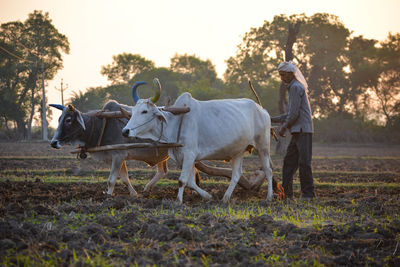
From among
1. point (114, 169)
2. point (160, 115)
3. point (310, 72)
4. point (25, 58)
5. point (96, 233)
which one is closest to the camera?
point (96, 233)

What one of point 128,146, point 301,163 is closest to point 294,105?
→ point 301,163

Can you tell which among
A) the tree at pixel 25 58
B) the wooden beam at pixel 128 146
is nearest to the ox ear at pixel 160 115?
the wooden beam at pixel 128 146

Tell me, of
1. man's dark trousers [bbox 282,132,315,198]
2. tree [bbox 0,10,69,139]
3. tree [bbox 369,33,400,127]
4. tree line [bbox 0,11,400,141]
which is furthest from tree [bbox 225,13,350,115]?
man's dark trousers [bbox 282,132,315,198]

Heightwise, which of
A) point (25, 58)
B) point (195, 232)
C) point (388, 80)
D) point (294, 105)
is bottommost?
point (195, 232)

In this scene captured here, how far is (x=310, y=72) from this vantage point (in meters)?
34.4

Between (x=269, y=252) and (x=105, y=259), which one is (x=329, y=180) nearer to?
(x=269, y=252)

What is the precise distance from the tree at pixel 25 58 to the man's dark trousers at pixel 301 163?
121 ft

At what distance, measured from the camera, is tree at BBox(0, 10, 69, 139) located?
3997 cm

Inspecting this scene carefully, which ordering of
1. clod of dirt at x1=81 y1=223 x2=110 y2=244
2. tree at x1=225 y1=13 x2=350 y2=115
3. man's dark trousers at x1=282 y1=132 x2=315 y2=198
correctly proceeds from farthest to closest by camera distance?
tree at x1=225 y1=13 x2=350 y2=115 → man's dark trousers at x1=282 y1=132 x2=315 y2=198 → clod of dirt at x1=81 y1=223 x2=110 y2=244

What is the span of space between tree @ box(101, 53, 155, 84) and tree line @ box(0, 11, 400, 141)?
22.7 ft

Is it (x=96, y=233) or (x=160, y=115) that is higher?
(x=160, y=115)

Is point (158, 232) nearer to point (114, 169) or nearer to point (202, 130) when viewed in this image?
point (202, 130)

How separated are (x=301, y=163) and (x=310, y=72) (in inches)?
1124

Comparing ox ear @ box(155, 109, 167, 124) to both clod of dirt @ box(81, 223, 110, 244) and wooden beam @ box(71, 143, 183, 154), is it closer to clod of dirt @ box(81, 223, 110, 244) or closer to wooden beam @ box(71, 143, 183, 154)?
wooden beam @ box(71, 143, 183, 154)
